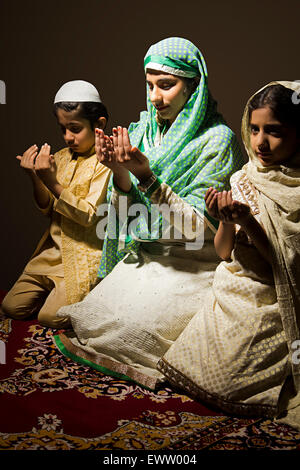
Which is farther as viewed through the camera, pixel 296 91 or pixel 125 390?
pixel 125 390

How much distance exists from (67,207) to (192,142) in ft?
2.84

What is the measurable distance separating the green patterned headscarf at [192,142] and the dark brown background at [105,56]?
73 cm

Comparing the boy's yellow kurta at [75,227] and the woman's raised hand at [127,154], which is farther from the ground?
the woman's raised hand at [127,154]

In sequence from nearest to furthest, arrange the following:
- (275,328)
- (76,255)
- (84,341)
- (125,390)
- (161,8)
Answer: (275,328), (125,390), (84,341), (76,255), (161,8)

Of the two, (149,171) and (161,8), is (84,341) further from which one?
(161,8)

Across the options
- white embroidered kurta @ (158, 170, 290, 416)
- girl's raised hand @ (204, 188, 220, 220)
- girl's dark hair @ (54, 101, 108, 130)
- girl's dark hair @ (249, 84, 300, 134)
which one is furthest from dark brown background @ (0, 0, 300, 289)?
girl's raised hand @ (204, 188, 220, 220)

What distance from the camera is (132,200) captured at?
297 centimetres

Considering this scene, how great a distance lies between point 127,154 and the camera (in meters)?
2.56

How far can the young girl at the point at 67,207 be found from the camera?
129 inches

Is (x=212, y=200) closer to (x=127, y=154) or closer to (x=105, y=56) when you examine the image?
(x=127, y=154)

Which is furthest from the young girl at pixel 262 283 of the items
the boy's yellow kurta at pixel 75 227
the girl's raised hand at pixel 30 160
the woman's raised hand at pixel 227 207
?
the girl's raised hand at pixel 30 160

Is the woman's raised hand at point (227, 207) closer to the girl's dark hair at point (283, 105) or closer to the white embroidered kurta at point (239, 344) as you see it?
the white embroidered kurta at point (239, 344)
